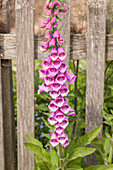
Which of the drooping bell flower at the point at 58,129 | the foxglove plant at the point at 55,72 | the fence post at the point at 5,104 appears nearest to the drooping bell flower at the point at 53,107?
the foxglove plant at the point at 55,72

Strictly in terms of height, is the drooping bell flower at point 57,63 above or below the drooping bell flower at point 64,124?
above

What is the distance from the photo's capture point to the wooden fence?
213 cm

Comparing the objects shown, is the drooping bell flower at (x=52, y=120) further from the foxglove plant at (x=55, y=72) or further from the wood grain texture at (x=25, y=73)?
the wood grain texture at (x=25, y=73)

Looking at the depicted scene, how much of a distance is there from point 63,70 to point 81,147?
0.59 metres

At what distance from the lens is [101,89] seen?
2.22 m

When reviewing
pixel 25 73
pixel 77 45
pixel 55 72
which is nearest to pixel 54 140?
pixel 55 72

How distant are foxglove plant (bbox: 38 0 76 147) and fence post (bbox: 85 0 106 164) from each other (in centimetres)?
55

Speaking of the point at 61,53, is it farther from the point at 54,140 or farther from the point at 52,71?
the point at 54,140

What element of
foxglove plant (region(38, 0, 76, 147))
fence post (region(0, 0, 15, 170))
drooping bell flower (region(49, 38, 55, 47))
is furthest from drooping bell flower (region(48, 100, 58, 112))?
fence post (region(0, 0, 15, 170))

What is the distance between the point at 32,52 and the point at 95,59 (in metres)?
0.55

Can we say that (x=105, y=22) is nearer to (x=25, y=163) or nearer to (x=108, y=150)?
(x=108, y=150)

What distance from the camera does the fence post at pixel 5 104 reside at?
2307 mm

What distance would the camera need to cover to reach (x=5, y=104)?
2.49m

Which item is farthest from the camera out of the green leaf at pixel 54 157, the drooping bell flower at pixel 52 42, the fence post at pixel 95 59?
the fence post at pixel 95 59
